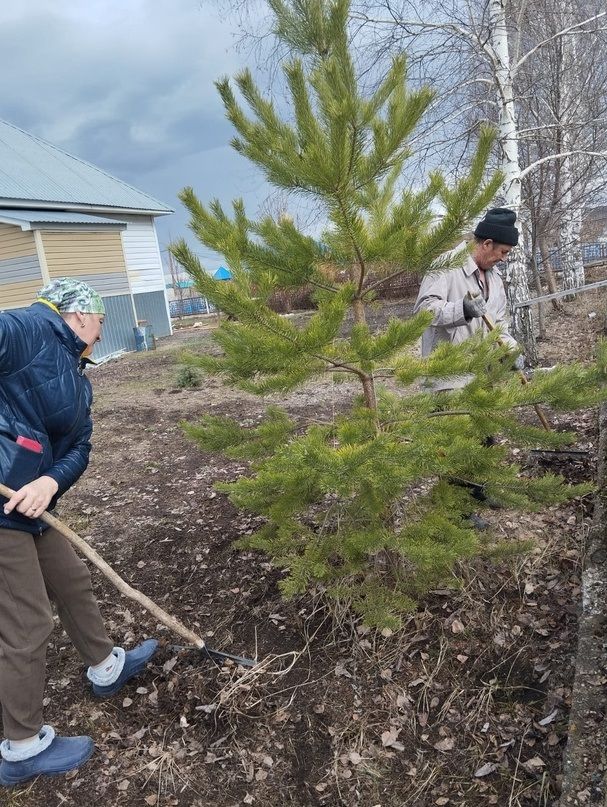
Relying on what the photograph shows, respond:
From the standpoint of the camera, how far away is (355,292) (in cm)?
237

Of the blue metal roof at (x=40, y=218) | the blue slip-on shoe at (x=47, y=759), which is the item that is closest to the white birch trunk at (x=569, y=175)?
the blue slip-on shoe at (x=47, y=759)

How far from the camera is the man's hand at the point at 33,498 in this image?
2.00 metres

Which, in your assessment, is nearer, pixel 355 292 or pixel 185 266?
pixel 185 266

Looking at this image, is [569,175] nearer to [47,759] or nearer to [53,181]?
[47,759]

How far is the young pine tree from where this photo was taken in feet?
6.59

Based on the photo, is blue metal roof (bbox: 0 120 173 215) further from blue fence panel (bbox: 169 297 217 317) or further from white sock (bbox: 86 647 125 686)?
blue fence panel (bbox: 169 297 217 317)

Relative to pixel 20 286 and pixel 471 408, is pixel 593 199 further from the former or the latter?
pixel 20 286

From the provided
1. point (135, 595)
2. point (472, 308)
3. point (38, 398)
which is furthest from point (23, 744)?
point (472, 308)

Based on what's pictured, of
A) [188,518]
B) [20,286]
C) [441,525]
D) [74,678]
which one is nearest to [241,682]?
[74,678]

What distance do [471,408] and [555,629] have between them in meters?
1.14

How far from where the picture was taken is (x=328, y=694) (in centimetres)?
245

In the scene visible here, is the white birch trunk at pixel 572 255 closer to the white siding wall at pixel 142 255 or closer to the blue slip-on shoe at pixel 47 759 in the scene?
the white siding wall at pixel 142 255

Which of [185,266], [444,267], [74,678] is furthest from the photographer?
[74,678]

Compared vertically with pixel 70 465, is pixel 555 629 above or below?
below
